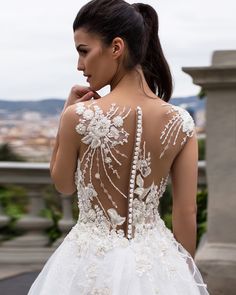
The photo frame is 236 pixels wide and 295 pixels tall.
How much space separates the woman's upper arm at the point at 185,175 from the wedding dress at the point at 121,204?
0.07 ft

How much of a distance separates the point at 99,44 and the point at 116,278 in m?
0.69

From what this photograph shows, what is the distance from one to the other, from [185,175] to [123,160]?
0.22 m

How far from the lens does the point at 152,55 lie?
2754 millimetres

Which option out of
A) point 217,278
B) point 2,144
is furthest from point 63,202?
point 217,278

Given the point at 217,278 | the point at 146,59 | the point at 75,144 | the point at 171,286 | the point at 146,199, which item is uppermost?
the point at 146,59

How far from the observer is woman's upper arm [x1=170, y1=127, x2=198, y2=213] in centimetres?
271

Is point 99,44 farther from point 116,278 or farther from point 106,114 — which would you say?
point 116,278

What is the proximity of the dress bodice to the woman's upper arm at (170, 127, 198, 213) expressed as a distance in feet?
0.12

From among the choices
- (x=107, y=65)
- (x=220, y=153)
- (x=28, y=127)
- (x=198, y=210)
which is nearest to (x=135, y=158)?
(x=107, y=65)

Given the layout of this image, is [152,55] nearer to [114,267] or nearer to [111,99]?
[111,99]

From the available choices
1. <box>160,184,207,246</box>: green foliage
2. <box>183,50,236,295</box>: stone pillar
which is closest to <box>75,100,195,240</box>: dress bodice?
<box>183,50,236,295</box>: stone pillar

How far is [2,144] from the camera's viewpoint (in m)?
8.36

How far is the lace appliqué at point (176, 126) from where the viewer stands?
8.68 ft

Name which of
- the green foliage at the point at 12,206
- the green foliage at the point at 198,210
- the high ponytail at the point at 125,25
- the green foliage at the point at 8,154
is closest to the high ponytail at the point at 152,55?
the high ponytail at the point at 125,25
